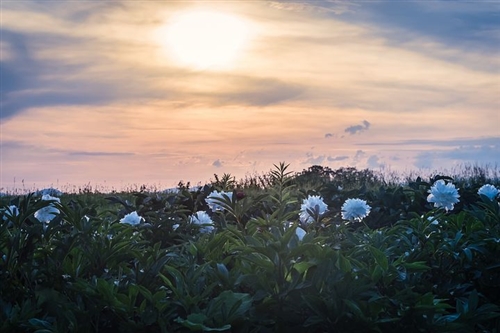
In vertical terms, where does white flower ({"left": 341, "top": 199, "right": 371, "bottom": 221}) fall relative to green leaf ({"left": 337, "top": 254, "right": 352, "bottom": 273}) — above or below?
above

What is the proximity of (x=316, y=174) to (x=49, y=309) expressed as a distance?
15.3 metres

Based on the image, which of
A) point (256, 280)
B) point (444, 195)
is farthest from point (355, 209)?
point (256, 280)

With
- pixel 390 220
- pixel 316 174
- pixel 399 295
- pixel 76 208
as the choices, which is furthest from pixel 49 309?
pixel 316 174

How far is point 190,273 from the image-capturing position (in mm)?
2701

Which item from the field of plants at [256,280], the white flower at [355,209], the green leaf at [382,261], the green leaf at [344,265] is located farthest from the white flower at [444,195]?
the green leaf at [344,265]

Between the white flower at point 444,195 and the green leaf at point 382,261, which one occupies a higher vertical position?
the white flower at point 444,195

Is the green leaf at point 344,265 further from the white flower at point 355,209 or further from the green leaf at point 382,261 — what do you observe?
the white flower at point 355,209

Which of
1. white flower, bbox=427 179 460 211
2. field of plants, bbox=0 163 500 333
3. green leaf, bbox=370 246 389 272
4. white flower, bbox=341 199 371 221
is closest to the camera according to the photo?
field of plants, bbox=0 163 500 333

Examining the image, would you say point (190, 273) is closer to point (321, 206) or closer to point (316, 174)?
point (321, 206)

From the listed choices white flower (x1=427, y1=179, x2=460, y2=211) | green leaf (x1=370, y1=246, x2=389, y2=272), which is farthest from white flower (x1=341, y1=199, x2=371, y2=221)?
green leaf (x1=370, y1=246, x2=389, y2=272)

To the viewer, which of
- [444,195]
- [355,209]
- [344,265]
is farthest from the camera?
[444,195]

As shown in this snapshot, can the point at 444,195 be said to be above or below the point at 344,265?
above

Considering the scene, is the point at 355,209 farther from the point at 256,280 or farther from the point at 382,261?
the point at 256,280

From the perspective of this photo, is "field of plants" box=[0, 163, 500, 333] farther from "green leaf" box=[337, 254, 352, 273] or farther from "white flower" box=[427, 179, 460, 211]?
"white flower" box=[427, 179, 460, 211]
